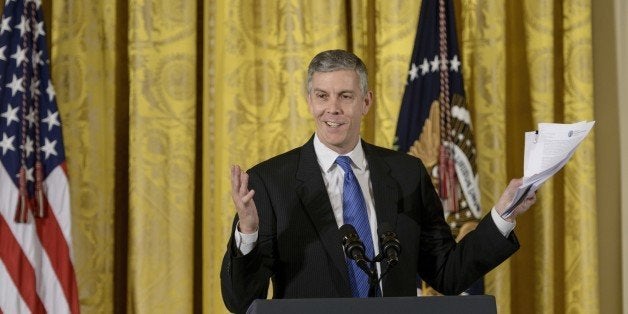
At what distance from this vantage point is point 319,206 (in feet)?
9.64

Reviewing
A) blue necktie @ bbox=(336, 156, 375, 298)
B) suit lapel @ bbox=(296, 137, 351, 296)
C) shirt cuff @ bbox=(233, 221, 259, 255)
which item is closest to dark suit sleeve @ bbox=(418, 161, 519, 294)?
blue necktie @ bbox=(336, 156, 375, 298)

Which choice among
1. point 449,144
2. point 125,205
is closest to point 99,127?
point 125,205

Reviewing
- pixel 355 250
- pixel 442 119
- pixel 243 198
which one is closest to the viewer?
pixel 355 250

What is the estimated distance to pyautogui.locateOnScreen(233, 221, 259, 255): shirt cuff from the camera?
266cm

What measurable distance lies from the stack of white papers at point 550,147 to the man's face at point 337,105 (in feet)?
2.02

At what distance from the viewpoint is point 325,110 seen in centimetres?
299

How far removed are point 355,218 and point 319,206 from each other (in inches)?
4.5

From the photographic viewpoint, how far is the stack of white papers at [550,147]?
2531 millimetres

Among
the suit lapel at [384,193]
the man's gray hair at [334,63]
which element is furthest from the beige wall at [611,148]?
the man's gray hair at [334,63]

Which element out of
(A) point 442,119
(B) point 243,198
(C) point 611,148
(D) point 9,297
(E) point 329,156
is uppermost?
(A) point 442,119

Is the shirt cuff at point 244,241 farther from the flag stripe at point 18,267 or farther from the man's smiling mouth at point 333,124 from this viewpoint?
the flag stripe at point 18,267

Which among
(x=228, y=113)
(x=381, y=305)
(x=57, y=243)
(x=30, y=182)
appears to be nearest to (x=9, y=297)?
(x=57, y=243)

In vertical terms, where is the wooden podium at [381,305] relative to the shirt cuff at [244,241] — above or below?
below

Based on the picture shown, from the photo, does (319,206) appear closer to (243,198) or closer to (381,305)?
(243,198)
